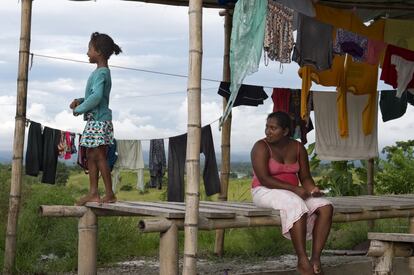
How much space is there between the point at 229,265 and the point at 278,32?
2.62m

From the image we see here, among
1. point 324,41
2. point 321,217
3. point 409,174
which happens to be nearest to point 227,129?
point 324,41

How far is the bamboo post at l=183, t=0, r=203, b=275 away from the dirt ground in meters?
2.73

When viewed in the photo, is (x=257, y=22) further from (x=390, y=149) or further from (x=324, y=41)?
(x=390, y=149)

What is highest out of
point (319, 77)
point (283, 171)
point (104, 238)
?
point (319, 77)

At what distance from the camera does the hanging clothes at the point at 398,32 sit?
7.91 m

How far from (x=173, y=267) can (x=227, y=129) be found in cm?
336

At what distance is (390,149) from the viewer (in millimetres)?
14016

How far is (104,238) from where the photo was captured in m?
8.40

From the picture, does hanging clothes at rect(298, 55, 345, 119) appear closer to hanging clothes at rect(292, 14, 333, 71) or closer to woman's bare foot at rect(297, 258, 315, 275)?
hanging clothes at rect(292, 14, 333, 71)

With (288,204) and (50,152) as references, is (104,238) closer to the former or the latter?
(50,152)

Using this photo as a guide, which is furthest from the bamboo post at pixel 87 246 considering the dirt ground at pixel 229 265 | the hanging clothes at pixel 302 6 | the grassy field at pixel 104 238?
the hanging clothes at pixel 302 6

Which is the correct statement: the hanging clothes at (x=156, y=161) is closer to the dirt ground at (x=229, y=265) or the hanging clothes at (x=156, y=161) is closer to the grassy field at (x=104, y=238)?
the grassy field at (x=104, y=238)

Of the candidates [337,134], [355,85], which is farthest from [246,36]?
[337,134]

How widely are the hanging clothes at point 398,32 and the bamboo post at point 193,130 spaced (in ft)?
12.8
